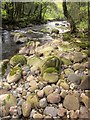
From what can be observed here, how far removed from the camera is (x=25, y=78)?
6.95m

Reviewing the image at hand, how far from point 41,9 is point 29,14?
1.58 metres

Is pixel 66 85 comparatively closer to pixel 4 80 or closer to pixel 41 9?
pixel 4 80

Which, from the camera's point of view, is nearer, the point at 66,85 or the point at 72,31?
the point at 66,85

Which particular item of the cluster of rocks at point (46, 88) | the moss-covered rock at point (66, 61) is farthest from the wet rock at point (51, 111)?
the moss-covered rock at point (66, 61)

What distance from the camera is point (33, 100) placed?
567cm

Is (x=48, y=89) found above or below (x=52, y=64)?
below

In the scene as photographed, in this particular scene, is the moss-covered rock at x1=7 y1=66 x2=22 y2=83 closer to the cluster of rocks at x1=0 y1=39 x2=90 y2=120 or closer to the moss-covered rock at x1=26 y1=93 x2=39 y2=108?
the cluster of rocks at x1=0 y1=39 x2=90 y2=120

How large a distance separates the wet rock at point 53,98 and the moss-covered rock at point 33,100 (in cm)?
29

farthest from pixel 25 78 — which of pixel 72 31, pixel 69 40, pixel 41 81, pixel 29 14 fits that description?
pixel 29 14

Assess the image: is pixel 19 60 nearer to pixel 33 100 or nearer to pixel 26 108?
pixel 33 100

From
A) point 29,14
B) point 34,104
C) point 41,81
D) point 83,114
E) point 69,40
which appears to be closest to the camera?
point 83,114

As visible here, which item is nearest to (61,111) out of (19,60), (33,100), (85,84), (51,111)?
(51,111)

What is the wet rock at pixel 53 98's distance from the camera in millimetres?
5613

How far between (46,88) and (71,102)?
816mm
